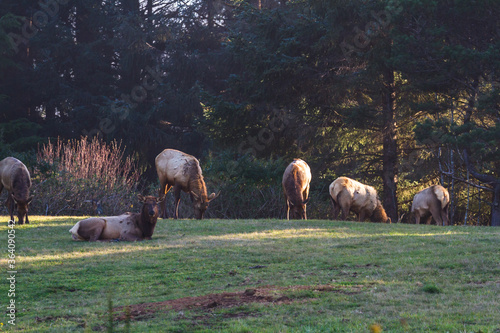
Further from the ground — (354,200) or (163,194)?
(163,194)

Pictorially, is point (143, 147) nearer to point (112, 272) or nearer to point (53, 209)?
point (53, 209)

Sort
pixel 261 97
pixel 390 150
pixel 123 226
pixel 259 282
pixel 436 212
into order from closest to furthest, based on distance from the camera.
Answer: pixel 259 282 < pixel 123 226 < pixel 436 212 < pixel 390 150 < pixel 261 97

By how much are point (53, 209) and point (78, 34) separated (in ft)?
92.3

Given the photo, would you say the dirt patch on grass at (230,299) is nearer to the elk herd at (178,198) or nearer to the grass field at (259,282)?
the grass field at (259,282)

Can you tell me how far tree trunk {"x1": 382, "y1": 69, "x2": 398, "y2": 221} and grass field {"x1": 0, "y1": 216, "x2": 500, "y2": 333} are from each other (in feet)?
42.4

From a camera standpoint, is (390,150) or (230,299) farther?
(390,150)

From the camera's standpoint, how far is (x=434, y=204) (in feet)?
67.4

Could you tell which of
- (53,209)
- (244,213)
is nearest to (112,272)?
(53,209)

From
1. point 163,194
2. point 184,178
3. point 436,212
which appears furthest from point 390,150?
point 163,194

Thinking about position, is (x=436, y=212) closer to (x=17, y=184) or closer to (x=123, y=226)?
(x=123, y=226)

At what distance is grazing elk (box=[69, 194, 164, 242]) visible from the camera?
1216 cm

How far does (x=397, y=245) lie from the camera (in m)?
11.5

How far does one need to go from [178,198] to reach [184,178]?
101 centimetres

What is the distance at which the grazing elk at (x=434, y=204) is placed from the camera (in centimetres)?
2044
